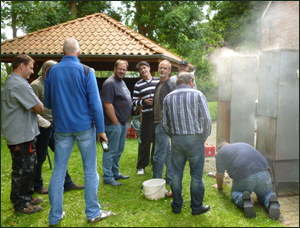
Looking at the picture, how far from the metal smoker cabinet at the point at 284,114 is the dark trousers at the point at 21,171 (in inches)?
154

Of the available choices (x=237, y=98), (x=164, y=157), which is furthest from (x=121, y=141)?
(x=237, y=98)

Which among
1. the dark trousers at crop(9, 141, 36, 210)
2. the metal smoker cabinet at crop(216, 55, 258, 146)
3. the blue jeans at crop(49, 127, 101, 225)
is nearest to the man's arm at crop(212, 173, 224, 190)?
the metal smoker cabinet at crop(216, 55, 258, 146)

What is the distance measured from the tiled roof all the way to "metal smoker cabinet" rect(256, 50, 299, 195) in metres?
4.00

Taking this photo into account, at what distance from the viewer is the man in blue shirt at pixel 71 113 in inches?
112

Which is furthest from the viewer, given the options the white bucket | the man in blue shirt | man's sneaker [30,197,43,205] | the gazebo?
the gazebo

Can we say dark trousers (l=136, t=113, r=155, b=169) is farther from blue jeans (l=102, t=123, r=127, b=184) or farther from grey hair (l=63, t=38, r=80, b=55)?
grey hair (l=63, t=38, r=80, b=55)

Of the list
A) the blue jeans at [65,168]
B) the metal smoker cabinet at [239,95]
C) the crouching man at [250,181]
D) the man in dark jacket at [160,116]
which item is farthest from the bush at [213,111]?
the blue jeans at [65,168]

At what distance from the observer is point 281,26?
8.37 metres

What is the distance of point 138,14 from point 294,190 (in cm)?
1578

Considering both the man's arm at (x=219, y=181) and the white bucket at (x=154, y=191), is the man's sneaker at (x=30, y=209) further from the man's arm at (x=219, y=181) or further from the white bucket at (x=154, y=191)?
the man's arm at (x=219, y=181)

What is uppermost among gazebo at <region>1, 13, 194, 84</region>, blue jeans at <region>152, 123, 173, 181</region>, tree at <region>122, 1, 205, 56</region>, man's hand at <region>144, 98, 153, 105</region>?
tree at <region>122, 1, 205, 56</region>

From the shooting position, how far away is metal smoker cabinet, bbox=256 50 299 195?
432cm

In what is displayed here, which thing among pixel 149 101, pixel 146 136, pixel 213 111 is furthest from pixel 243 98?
pixel 213 111

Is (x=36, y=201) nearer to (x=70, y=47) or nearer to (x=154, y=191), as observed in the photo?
(x=154, y=191)
